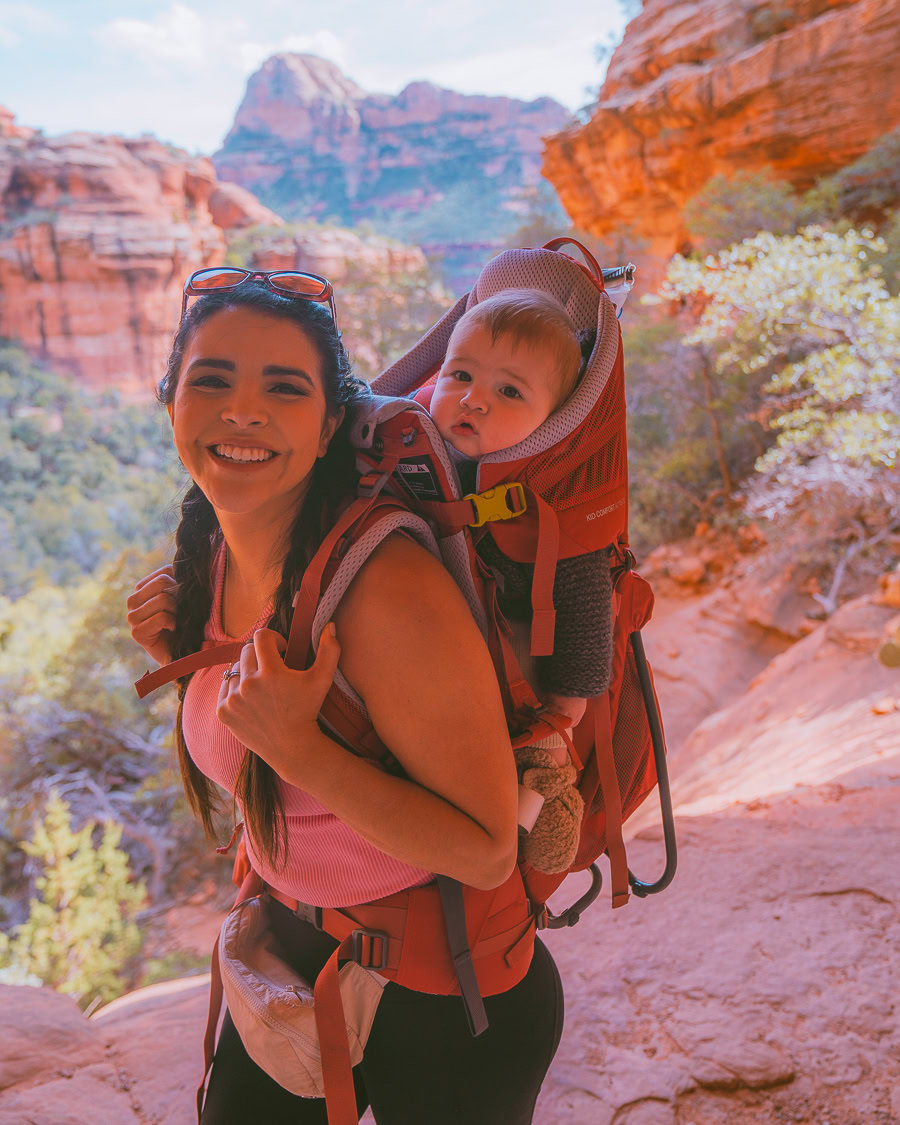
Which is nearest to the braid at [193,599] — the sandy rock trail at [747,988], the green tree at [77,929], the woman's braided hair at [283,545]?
the woman's braided hair at [283,545]

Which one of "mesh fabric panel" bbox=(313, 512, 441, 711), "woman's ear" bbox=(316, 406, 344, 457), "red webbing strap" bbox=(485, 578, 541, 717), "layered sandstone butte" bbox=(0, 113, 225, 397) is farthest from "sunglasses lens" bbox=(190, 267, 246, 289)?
"layered sandstone butte" bbox=(0, 113, 225, 397)

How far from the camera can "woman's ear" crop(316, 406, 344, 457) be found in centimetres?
97

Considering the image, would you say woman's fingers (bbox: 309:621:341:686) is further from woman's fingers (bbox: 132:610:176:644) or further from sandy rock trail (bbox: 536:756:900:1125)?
sandy rock trail (bbox: 536:756:900:1125)

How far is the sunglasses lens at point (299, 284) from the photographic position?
3.18 feet

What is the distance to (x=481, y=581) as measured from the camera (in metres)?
0.90

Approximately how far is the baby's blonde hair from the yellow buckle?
0.21m

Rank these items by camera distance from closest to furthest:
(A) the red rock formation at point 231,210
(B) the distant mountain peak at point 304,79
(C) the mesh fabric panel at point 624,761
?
(C) the mesh fabric panel at point 624,761 → (A) the red rock formation at point 231,210 → (B) the distant mountain peak at point 304,79

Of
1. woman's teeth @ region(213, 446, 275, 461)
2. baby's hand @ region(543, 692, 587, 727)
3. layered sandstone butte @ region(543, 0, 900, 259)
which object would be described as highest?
layered sandstone butte @ region(543, 0, 900, 259)

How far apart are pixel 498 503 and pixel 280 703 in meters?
0.37

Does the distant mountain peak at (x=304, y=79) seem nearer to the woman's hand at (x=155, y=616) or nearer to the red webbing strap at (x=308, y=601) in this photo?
the woman's hand at (x=155, y=616)

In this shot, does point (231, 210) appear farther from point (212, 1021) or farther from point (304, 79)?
point (304, 79)

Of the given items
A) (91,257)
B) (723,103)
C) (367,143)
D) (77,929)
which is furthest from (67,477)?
(367,143)

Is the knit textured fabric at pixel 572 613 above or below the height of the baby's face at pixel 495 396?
below

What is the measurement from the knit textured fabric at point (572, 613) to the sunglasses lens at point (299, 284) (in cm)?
43
